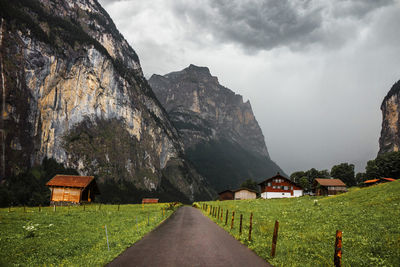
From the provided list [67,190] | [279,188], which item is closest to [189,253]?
[67,190]

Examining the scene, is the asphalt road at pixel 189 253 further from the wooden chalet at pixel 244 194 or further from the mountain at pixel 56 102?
the mountain at pixel 56 102

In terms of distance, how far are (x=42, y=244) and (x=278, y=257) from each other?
42.6ft

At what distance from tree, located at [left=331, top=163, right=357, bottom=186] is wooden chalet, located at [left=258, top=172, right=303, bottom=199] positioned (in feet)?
153

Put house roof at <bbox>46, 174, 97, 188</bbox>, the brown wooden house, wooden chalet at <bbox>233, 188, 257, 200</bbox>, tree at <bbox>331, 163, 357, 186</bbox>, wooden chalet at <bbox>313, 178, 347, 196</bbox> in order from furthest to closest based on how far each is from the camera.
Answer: tree at <bbox>331, 163, 357, 186</bbox> < wooden chalet at <bbox>233, 188, 257, 200</bbox> < wooden chalet at <bbox>313, 178, 347, 196</bbox> < house roof at <bbox>46, 174, 97, 188</bbox> < the brown wooden house

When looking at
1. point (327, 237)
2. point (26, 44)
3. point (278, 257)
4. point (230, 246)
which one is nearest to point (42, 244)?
point (230, 246)

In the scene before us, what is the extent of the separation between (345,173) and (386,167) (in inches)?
725

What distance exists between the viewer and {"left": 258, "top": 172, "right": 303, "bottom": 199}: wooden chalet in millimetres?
88562

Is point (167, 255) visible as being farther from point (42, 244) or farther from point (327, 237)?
point (327, 237)

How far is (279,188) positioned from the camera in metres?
89.6

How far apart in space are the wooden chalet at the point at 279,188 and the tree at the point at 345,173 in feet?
153

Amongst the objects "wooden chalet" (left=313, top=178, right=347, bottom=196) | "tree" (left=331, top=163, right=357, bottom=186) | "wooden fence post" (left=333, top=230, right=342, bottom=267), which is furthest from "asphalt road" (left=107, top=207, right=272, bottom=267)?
"tree" (left=331, top=163, right=357, bottom=186)

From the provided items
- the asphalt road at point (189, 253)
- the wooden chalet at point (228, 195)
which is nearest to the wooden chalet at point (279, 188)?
the wooden chalet at point (228, 195)

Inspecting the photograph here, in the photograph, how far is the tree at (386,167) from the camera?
106 m

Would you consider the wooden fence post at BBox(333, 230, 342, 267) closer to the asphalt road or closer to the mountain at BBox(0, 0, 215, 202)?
the asphalt road
